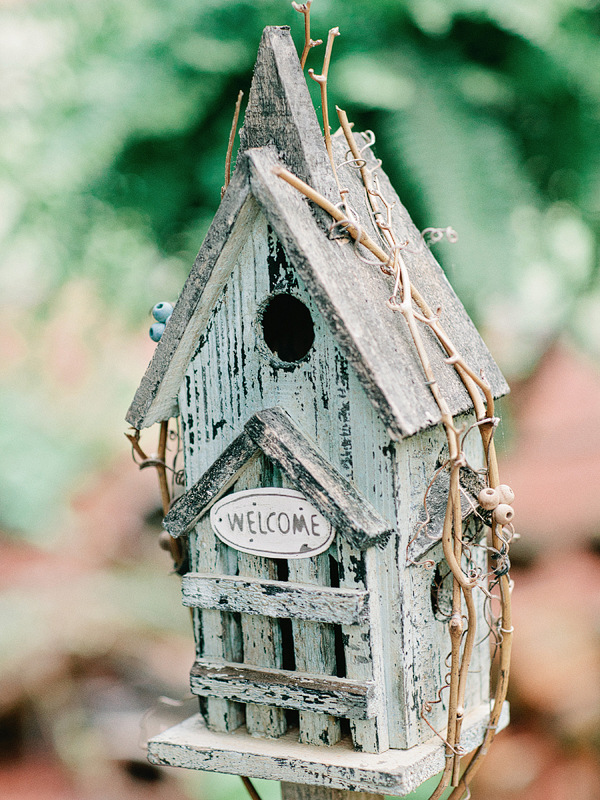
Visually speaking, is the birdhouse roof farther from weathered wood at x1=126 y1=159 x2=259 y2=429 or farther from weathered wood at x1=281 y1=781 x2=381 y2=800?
weathered wood at x1=281 y1=781 x2=381 y2=800

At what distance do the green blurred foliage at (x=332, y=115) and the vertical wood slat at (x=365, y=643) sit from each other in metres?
0.97

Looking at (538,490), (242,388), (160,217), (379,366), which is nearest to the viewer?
(379,366)

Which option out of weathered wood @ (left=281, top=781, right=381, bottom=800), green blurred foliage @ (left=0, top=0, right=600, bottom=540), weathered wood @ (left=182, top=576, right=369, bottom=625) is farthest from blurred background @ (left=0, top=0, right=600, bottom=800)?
weathered wood @ (left=281, top=781, right=381, bottom=800)

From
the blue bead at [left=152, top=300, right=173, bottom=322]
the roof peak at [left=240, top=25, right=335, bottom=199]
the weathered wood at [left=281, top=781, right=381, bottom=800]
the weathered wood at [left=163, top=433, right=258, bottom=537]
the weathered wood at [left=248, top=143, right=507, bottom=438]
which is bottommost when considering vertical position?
the weathered wood at [left=281, top=781, right=381, bottom=800]

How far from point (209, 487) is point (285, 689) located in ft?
0.85

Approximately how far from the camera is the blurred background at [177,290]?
1972mm

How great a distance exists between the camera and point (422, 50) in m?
2.05

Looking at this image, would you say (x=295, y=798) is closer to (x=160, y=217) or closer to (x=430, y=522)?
(x=430, y=522)

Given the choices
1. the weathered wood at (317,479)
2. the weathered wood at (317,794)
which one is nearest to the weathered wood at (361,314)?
the weathered wood at (317,479)

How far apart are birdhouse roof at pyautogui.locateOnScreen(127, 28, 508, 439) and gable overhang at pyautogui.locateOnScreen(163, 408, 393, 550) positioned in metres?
0.11

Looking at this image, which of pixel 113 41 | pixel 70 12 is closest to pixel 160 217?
pixel 113 41

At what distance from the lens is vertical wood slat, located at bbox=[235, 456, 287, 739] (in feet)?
3.40

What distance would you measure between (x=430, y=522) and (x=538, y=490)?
180 cm

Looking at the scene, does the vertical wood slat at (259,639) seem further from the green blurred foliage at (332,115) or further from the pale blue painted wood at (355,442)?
the green blurred foliage at (332,115)
